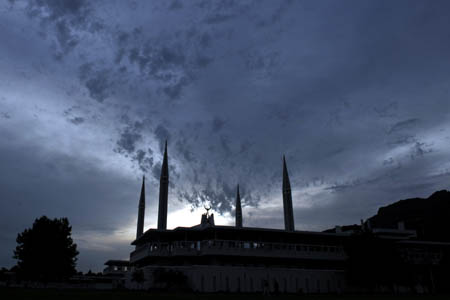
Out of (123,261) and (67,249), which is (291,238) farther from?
(123,261)

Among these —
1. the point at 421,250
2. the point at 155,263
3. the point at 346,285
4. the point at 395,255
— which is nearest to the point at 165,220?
the point at 155,263

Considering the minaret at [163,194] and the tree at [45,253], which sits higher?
the minaret at [163,194]

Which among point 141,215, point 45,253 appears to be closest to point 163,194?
point 141,215

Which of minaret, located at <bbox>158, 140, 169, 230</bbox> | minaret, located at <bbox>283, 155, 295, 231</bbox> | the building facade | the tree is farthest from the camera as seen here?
minaret, located at <bbox>283, 155, 295, 231</bbox>

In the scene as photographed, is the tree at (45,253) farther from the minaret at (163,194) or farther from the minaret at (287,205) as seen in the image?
the minaret at (287,205)

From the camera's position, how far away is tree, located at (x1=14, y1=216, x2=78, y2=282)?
195 feet

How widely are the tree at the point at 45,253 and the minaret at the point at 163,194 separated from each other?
16397 mm

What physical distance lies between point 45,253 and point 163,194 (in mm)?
23204

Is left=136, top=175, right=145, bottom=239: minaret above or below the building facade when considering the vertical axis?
above

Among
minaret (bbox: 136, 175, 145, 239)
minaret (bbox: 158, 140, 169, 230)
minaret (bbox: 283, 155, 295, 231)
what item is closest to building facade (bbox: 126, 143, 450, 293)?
minaret (bbox: 158, 140, 169, 230)

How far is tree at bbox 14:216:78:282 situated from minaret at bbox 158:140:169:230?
1640 centimetres

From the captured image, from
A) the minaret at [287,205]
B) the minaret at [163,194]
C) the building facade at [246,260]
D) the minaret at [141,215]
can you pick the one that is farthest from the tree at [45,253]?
the minaret at [287,205]

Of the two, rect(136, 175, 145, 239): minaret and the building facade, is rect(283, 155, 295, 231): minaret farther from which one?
rect(136, 175, 145, 239): minaret

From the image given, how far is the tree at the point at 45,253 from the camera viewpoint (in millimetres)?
59469
